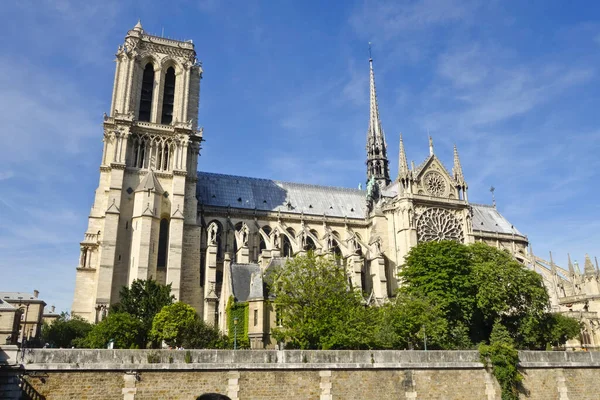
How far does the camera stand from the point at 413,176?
53938 mm

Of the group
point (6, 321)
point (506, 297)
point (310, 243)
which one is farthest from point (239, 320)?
point (6, 321)

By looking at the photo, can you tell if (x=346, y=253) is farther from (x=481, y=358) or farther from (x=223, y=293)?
(x=481, y=358)

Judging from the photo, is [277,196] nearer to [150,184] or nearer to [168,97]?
[168,97]

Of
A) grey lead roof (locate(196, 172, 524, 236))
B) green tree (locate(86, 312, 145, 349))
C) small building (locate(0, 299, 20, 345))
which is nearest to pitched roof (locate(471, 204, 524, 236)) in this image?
grey lead roof (locate(196, 172, 524, 236))

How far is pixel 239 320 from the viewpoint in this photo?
117 feet

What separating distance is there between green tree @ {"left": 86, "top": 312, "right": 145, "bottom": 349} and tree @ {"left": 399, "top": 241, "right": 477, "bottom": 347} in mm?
19482

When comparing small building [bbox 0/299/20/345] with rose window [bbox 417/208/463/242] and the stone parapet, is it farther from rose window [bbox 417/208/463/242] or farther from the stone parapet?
rose window [bbox 417/208/463/242]

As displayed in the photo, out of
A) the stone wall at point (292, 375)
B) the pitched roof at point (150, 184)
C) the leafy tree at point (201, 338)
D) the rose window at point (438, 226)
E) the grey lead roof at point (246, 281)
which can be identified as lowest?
the stone wall at point (292, 375)

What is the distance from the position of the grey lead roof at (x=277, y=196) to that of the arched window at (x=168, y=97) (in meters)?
8.12

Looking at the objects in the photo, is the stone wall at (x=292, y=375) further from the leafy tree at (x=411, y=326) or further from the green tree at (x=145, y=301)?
the green tree at (x=145, y=301)

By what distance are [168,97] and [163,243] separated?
15.3 metres

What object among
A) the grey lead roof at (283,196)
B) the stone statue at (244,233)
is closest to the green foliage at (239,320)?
the stone statue at (244,233)

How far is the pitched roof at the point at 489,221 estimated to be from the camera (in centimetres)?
6581

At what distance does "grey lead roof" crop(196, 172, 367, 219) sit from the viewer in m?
54.4
